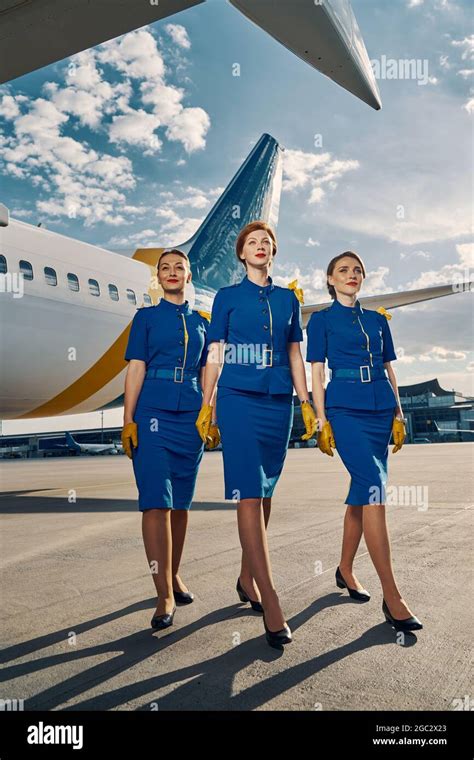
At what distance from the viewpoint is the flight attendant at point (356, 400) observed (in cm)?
289

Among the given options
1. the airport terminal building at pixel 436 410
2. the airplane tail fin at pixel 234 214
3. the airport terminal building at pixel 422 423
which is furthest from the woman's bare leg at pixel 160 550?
the airport terminal building at pixel 436 410

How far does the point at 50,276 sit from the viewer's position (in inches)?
330

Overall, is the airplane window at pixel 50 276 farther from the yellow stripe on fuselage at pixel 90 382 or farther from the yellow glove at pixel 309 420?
the yellow glove at pixel 309 420

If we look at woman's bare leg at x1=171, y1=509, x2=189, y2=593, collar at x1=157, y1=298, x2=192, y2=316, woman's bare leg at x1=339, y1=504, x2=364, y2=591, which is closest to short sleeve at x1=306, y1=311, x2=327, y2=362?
collar at x1=157, y1=298, x2=192, y2=316

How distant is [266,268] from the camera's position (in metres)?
3.05

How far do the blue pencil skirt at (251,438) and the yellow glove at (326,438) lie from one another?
25 centimetres

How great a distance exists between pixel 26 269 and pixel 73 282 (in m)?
0.91

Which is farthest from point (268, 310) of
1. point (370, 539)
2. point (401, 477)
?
point (401, 477)

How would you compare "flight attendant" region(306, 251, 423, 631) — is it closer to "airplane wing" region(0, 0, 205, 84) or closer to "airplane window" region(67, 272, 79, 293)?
"airplane wing" region(0, 0, 205, 84)

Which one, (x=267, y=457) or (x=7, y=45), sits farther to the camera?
(x=267, y=457)

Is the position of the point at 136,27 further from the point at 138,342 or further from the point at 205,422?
the point at 205,422

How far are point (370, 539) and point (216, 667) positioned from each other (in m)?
1.04

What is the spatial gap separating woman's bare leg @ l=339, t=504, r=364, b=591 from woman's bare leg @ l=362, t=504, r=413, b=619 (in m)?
0.33
